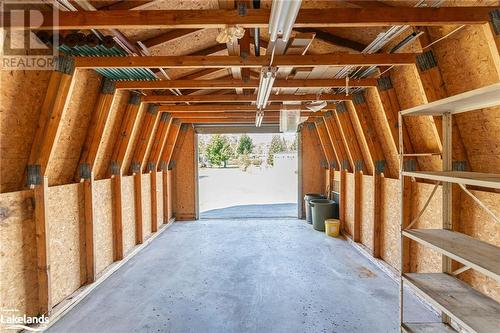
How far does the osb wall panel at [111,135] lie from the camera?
4.02 m

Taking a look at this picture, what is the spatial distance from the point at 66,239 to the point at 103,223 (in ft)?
2.72

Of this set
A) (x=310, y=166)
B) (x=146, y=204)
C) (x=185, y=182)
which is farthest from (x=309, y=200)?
(x=146, y=204)

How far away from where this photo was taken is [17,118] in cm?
243

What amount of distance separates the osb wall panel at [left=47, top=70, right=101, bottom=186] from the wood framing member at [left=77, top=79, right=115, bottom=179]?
6 cm

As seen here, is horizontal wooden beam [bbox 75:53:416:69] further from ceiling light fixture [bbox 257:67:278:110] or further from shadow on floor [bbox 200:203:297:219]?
shadow on floor [bbox 200:203:297:219]

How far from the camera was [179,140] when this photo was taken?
293 inches

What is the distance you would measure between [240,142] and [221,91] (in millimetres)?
17831

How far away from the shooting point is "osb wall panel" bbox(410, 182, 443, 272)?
3.04 m

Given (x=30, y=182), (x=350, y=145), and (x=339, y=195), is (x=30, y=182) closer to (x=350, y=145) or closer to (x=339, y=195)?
(x=350, y=145)

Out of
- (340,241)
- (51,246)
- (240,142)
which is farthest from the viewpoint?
(240,142)

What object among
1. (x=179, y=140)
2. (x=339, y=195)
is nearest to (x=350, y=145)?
(x=339, y=195)

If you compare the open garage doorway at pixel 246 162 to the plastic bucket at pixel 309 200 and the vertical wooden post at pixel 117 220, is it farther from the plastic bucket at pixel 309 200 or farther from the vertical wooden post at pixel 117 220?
the vertical wooden post at pixel 117 220

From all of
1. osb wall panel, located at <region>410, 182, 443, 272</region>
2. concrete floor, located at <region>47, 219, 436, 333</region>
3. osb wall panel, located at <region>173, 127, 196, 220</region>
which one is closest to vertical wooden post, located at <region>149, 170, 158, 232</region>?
concrete floor, located at <region>47, 219, 436, 333</region>

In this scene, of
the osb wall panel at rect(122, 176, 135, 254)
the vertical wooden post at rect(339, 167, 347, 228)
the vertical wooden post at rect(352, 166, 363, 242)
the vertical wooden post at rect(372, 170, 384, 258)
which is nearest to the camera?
the vertical wooden post at rect(372, 170, 384, 258)
